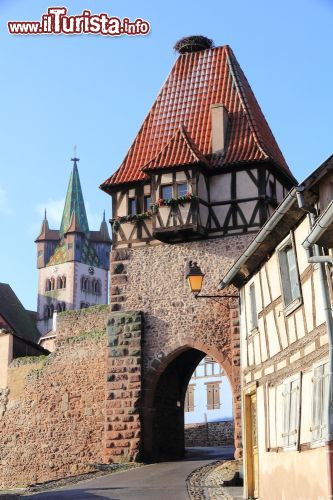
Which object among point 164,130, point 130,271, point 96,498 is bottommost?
point 96,498

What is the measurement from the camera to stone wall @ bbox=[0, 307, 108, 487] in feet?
78.7

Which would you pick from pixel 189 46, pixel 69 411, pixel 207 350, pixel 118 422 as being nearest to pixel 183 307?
pixel 207 350

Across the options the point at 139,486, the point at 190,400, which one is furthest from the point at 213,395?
the point at 139,486

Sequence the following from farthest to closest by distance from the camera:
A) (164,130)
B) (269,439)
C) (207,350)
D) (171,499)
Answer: (164,130)
(207,350)
(171,499)
(269,439)

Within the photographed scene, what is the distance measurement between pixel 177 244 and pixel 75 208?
76549mm

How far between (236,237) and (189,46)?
27.1ft

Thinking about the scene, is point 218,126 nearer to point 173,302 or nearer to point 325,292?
point 173,302

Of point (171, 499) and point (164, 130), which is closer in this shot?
point (171, 499)

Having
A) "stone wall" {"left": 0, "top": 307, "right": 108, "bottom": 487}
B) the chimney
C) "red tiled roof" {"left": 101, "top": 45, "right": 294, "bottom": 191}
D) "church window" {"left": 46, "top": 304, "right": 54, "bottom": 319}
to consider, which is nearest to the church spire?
"church window" {"left": 46, "top": 304, "right": 54, "bottom": 319}

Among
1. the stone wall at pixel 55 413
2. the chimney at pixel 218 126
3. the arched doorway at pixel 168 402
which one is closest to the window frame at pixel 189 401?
the stone wall at pixel 55 413

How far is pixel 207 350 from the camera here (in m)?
22.0

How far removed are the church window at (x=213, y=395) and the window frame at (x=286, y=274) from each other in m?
24.6

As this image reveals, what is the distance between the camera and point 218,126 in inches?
945

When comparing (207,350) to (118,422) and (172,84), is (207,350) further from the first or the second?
(172,84)
